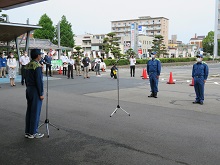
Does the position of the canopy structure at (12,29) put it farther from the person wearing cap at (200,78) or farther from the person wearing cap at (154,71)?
the person wearing cap at (200,78)

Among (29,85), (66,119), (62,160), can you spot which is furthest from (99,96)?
(62,160)

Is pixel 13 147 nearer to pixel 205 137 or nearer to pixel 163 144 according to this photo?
pixel 163 144

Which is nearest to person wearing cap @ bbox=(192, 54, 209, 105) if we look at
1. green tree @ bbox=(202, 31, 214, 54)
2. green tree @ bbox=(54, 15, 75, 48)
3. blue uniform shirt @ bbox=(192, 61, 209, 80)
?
blue uniform shirt @ bbox=(192, 61, 209, 80)

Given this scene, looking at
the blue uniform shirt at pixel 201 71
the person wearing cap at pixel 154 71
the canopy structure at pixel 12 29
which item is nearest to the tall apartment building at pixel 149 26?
the canopy structure at pixel 12 29

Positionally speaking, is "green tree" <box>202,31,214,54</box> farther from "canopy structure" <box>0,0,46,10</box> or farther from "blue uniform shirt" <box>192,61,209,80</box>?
"canopy structure" <box>0,0,46,10</box>

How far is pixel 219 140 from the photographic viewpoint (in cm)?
550

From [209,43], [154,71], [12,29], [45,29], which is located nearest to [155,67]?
[154,71]

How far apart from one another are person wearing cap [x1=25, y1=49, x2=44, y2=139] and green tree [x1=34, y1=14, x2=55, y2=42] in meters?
53.5

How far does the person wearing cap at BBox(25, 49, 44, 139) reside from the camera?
5.45 meters

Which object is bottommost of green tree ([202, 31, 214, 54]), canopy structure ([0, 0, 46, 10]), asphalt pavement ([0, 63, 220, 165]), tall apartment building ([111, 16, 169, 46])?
asphalt pavement ([0, 63, 220, 165])

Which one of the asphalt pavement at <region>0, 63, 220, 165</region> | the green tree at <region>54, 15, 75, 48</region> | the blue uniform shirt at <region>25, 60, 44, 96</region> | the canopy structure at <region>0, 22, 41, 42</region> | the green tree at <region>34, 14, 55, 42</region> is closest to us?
the asphalt pavement at <region>0, 63, 220, 165</region>

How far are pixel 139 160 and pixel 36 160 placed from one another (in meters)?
1.75

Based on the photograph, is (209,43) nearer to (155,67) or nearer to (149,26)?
(149,26)

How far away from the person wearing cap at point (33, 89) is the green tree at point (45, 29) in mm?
53472
